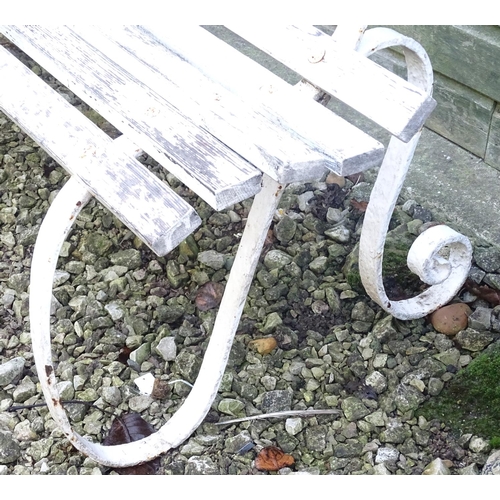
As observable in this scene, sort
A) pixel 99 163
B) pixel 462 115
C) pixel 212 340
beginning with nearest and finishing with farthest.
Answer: pixel 99 163 → pixel 212 340 → pixel 462 115

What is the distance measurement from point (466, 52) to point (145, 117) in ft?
5.03

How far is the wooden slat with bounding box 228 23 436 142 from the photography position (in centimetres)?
163

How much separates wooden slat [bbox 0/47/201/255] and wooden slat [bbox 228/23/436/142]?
0.46m

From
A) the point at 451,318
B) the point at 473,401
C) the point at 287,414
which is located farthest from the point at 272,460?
the point at 451,318

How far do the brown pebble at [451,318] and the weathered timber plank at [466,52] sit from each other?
820mm

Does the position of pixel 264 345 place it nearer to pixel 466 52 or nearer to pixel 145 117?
pixel 145 117

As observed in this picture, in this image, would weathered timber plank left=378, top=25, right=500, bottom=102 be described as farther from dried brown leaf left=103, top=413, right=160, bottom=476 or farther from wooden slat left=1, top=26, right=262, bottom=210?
dried brown leaf left=103, top=413, right=160, bottom=476

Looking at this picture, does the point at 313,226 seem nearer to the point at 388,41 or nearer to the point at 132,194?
the point at 388,41

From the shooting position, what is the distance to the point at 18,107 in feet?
5.62

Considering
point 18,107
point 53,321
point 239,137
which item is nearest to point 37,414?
point 53,321

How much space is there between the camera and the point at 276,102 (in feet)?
5.60

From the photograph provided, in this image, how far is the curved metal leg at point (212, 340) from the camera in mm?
1546

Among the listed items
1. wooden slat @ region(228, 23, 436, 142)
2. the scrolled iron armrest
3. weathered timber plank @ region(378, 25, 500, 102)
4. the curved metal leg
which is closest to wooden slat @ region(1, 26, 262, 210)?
the curved metal leg

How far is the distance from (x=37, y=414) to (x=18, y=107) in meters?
0.83
